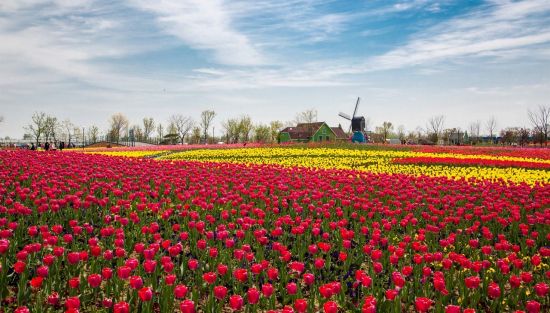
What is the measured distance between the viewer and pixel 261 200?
10469 millimetres

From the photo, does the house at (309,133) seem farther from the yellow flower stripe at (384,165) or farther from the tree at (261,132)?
the yellow flower stripe at (384,165)

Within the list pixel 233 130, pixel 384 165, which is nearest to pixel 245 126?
pixel 233 130

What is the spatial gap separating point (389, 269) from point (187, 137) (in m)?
127

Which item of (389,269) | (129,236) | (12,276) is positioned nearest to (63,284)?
(12,276)

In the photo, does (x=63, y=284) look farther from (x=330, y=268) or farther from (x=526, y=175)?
(x=526, y=175)

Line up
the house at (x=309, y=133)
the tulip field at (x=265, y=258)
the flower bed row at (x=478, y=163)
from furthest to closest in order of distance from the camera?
the house at (x=309, y=133) < the flower bed row at (x=478, y=163) < the tulip field at (x=265, y=258)

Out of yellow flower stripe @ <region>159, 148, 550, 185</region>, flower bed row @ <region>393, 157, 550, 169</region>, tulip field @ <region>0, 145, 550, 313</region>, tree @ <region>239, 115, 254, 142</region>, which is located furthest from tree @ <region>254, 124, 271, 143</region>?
tulip field @ <region>0, 145, 550, 313</region>

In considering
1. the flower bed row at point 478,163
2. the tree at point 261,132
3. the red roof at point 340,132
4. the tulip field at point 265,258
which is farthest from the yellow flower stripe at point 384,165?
the tree at point 261,132

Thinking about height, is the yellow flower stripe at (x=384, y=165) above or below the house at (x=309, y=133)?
below

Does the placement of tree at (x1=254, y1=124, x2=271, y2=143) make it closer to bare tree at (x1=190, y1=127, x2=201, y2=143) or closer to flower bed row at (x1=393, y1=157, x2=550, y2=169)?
bare tree at (x1=190, y1=127, x2=201, y2=143)

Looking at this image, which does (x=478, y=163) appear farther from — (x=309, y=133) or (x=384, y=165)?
(x=309, y=133)

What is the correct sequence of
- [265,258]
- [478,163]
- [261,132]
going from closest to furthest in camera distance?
[265,258] < [478,163] < [261,132]

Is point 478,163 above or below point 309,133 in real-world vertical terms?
Result: below

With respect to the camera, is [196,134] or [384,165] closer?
[384,165]
